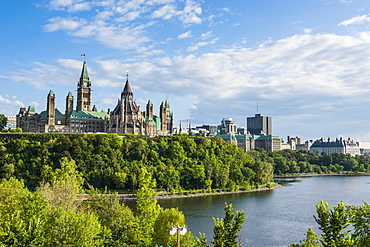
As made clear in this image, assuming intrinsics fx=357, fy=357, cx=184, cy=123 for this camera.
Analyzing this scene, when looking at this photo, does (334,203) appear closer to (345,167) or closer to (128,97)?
(128,97)

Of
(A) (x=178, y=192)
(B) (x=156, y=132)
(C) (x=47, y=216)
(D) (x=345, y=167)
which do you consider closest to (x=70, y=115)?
(B) (x=156, y=132)

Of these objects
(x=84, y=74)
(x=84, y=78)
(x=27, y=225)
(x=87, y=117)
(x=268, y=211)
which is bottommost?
(x=268, y=211)

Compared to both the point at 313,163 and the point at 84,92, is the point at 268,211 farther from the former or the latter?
the point at 313,163

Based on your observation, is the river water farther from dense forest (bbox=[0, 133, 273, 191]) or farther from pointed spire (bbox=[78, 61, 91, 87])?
pointed spire (bbox=[78, 61, 91, 87])

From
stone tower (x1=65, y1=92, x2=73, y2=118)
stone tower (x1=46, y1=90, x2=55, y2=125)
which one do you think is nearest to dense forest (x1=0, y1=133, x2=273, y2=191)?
stone tower (x1=46, y1=90, x2=55, y2=125)

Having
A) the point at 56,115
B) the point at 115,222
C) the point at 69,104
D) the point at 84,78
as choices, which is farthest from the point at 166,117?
the point at 115,222
